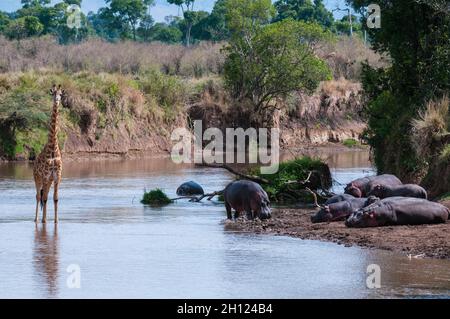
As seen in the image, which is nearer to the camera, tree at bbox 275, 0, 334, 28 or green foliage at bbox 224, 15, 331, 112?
green foliage at bbox 224, 15, 331, 112

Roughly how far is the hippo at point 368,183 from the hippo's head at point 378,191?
32 cm

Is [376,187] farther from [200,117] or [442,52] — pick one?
[200,117]

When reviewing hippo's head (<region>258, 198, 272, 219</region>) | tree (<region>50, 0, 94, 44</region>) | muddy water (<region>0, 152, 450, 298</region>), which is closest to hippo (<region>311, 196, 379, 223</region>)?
hippo's head (<region>258, 198, 272, 219</region>)

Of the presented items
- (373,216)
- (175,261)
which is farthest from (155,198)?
(175,261)

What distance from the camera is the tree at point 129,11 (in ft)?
341

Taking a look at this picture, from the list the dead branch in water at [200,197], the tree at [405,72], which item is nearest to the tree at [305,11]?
the tree at [405,72]

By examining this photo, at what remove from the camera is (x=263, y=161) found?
40938 millimetres

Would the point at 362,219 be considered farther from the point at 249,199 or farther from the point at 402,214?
the point at 249,199

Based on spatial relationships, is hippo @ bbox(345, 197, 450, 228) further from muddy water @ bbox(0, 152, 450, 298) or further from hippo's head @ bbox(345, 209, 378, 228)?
muddy water @ bbox(0, 152, 450, 298)

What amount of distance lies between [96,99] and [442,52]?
77.8 feet

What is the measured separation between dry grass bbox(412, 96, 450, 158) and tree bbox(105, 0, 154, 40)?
79.6 m

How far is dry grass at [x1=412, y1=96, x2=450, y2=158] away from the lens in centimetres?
2403

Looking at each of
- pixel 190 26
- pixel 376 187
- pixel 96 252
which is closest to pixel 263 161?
pixel 376 187
